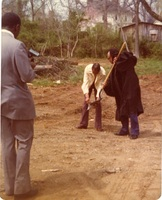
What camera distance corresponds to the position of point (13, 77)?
126 inches

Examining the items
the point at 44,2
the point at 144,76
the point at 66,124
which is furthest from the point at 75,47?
the point at 66,124

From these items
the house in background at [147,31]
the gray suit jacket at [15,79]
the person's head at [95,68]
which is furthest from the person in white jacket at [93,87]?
the gray suit jacket at [15,79]

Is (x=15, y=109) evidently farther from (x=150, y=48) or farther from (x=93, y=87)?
(x=93, y=87)

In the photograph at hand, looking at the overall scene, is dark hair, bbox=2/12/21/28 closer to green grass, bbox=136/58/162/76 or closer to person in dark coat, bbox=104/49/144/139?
green grass, bbox=136/58/162/76

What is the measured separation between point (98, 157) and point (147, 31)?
3.52 ft

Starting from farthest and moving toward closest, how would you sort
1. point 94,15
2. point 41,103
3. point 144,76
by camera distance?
point 41,103, point 144,76, point 94,15

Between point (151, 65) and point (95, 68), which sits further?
point (95, 68)

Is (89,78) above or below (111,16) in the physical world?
below

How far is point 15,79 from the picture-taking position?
10.5 ft

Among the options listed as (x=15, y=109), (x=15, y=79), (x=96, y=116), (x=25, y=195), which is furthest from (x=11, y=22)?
(x=96, y=116)

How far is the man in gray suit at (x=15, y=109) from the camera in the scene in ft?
10.3

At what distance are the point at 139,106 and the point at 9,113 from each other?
1662 millimetres

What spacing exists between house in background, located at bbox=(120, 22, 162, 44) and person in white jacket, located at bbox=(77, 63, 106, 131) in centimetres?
49

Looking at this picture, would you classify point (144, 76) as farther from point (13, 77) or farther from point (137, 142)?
point (13, 77)
